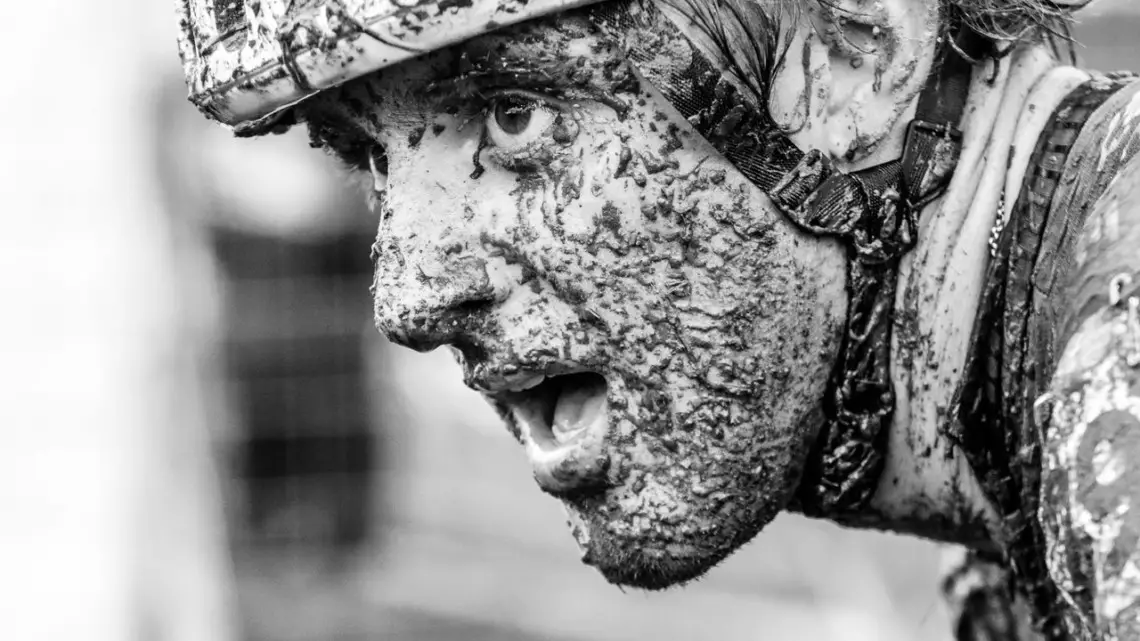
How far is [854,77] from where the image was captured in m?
1.46

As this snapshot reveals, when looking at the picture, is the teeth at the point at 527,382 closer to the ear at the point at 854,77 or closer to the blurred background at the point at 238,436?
the ear at the point at 854,77

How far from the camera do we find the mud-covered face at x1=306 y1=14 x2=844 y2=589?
1.44 meters

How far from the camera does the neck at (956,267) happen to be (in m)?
1.44

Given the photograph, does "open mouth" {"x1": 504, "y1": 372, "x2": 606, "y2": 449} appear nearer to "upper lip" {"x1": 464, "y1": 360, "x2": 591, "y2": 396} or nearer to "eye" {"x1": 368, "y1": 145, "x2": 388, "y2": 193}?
"upper lip" {"x1": 464, "y1": 360, "x2": 591, "y2": 396}

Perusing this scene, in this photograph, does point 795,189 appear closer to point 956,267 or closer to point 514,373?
point 956,267

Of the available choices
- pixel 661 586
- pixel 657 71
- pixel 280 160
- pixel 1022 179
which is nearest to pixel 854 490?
pixel 661 586

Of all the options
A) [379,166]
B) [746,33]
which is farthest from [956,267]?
[379,166]

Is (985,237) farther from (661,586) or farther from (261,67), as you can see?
(261,67)

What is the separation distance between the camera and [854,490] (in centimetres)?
156

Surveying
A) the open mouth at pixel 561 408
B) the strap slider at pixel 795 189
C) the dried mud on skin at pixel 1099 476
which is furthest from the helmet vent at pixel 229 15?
the dried mud on skin at pixel 1099 476

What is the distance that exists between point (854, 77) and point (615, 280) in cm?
35

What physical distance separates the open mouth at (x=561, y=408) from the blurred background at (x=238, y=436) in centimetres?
292

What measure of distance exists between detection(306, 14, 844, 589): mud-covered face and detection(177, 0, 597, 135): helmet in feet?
0.18

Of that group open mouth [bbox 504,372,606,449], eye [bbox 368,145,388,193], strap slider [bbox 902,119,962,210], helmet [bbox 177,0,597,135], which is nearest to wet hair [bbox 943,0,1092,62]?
strap slider [bbox 902,119,962,210]
